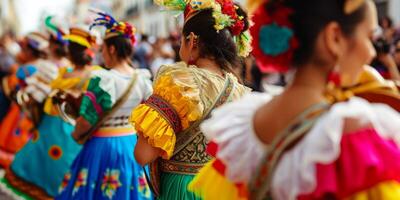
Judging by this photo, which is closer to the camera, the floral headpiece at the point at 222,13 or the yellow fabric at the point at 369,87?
the yellow fabric at the point at 369,87

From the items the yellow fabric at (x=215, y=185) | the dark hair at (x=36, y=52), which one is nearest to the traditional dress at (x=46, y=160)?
the dark hair at (x=36, y=52)

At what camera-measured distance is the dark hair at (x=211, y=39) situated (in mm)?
2799

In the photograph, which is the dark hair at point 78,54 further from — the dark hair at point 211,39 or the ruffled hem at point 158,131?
the ruffled hem at point 158,131

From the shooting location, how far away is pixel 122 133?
4160 mm

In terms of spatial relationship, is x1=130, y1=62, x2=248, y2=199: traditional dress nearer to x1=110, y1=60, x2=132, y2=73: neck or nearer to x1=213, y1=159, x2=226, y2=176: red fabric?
x1=213, y1=159, x2=226, y2=176: red fabric

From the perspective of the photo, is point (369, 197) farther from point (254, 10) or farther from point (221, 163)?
point (254, 10)

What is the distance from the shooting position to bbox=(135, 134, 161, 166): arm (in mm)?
2738

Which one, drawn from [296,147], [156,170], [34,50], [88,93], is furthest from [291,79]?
[34,50]

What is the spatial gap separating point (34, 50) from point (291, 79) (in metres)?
5.04

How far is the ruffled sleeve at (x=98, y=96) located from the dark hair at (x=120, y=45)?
0.72ft

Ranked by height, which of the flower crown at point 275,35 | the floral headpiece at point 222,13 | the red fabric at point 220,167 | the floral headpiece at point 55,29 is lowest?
the floral headpiece at point 55,29

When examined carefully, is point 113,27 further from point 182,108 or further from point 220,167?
point 220,167

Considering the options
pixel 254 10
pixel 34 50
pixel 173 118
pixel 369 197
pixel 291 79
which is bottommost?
pixel 34 50

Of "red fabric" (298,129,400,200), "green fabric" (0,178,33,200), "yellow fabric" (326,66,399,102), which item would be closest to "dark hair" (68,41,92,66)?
"green fabric" (0,178,33,200)
